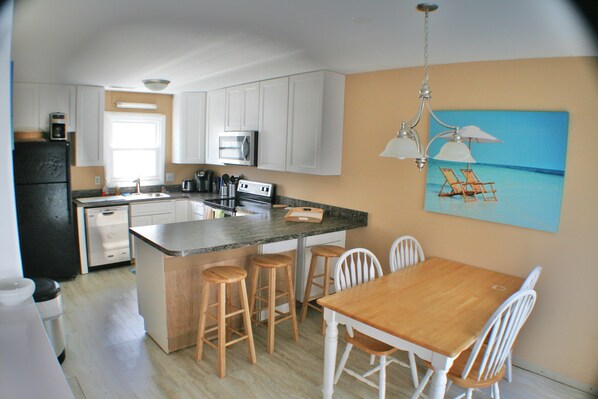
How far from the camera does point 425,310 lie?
86.2 inches

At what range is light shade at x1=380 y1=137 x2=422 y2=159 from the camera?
2092 mm

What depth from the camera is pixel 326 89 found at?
145 inches

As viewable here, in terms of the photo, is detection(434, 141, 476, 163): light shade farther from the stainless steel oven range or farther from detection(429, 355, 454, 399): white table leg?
the stainless steel oven range

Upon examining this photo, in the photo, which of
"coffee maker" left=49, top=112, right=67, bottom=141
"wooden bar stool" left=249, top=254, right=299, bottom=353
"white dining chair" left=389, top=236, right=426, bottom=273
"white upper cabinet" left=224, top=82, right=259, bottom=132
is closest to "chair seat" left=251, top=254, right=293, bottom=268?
"wooden bar stool" left=249, top=254, right=299, bottom=353

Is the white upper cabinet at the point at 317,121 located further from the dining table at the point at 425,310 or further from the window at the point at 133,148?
the window at the point at 133,148

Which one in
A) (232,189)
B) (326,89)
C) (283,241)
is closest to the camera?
(283,241)

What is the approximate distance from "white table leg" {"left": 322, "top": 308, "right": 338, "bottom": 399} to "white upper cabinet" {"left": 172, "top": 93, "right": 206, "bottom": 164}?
3869mm

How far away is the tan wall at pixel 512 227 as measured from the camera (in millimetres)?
2561

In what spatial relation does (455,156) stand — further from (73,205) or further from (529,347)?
(73,205)

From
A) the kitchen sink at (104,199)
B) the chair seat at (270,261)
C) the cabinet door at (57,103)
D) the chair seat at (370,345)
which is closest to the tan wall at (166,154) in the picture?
the kitchen sink at (104,199)

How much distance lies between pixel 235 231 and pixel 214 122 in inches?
93.7

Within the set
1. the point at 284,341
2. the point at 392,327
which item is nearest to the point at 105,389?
the point at 284,341

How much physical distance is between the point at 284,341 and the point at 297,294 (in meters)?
0.58

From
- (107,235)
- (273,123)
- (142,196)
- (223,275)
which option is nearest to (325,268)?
(223,275)
